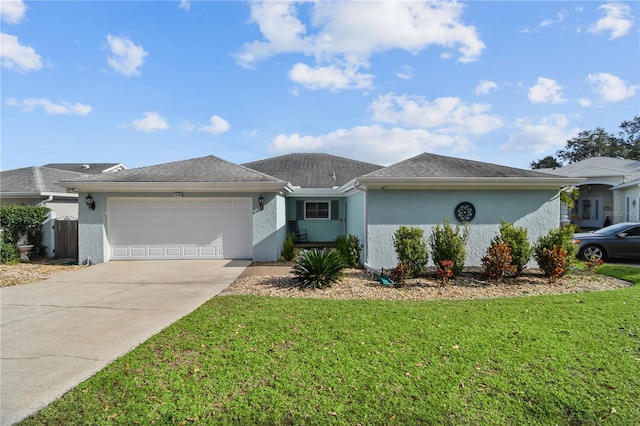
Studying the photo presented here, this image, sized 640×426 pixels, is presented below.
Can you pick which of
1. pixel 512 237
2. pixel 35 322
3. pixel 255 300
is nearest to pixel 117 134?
pixel 35 322

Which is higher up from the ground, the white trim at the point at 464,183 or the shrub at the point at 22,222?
the white trim at the point at 464,183

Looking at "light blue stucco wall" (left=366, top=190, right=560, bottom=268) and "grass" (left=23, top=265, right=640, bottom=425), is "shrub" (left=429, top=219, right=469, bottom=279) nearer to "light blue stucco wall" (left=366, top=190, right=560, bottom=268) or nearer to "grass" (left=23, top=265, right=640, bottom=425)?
"light blue stucco wall" (left=366, top=190, right=560, bottom=268)

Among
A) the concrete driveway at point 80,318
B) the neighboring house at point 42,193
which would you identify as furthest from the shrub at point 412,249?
the neighboring house at point 42,193

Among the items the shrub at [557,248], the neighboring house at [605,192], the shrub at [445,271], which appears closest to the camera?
the shrub at [445,271]

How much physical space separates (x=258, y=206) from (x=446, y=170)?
6524 millimetres

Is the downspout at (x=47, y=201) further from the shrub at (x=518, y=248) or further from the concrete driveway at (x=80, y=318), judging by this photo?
the shrub at (x=518, y=248)

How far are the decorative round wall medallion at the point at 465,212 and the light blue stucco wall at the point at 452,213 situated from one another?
122 mm

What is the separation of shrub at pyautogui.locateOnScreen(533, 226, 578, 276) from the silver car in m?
3.35

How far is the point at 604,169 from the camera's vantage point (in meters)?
25.2

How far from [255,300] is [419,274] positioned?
446 cm

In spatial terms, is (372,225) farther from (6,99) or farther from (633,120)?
(633,120)

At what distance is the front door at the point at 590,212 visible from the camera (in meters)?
25.3

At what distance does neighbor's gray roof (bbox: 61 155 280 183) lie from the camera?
11.6m

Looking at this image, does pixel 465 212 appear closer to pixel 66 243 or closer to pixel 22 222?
pixel 66 243
